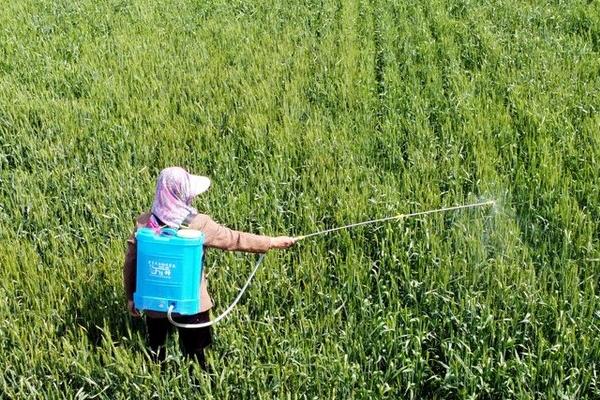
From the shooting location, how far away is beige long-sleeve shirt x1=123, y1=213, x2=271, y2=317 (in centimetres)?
261

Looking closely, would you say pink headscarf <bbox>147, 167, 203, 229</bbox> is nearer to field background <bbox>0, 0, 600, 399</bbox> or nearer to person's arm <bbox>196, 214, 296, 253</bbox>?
person's arm <bbox>196, 214, 296, 253</bbox>

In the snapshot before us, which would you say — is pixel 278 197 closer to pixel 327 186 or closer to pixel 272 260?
pixel 327 186

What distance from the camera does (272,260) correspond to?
3.35m

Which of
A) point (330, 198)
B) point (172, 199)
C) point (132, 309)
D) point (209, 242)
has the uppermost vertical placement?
point (172, 199)

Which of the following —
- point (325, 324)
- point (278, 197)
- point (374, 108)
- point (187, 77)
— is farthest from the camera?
point (187, 77)

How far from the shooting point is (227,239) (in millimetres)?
2650

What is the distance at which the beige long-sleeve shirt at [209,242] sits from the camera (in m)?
2.61

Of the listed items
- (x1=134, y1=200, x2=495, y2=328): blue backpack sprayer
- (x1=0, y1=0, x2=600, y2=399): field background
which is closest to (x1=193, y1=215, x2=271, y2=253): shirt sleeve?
(x1=134, y1=200, x2=495, y2=328): blue backpack sprayer

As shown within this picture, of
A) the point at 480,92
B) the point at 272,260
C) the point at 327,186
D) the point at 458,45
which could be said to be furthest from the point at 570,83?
the point at 272,260

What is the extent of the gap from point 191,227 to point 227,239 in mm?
154

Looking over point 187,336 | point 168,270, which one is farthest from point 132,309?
point 168,270

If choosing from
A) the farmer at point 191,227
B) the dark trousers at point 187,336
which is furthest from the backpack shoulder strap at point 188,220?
the dark trousers at point 187,336

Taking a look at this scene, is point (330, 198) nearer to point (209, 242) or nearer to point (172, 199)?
point (209, 242)

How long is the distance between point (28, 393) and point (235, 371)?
831 mm
